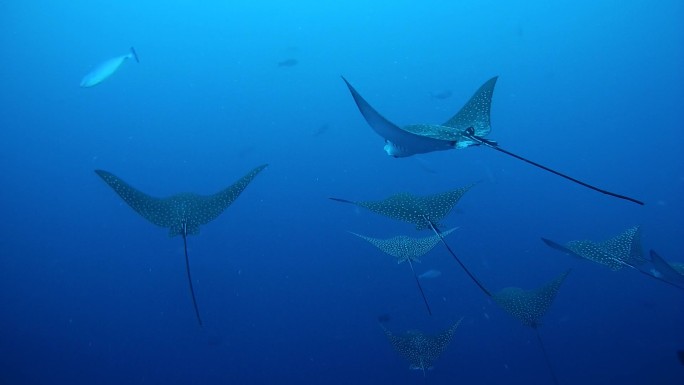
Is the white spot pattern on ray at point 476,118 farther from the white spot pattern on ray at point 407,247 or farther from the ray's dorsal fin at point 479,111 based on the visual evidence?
the white spot pattern on ray at point 407,247

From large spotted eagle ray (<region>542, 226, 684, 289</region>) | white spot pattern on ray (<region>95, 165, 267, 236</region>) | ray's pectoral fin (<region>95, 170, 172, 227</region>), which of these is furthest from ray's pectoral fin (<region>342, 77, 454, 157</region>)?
ray's pectoral fin (<region>95, 170, 172, 227</region>)

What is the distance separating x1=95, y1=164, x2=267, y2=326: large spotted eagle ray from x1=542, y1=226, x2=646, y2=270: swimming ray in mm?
2731

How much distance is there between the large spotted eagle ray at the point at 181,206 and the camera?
305cm

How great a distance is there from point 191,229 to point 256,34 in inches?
717

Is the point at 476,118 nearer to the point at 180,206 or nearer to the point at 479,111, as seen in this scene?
the point at 479,111

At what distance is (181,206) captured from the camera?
3.22 m

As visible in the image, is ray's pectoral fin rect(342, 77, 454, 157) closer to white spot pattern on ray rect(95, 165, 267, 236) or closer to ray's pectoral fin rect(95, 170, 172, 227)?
white spot pattern on ray rect(95, 165, 267, 236)

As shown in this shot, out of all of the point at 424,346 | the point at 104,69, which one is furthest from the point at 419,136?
the point at 104,69

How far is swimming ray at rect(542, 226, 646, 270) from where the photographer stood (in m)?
3.65

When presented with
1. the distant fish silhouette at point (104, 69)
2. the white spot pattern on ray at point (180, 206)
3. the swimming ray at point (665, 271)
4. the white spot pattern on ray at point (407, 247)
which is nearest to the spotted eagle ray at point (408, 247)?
the white spot pattern on ray at point (407, 247)

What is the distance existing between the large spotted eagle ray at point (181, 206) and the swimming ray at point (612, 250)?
273 cm

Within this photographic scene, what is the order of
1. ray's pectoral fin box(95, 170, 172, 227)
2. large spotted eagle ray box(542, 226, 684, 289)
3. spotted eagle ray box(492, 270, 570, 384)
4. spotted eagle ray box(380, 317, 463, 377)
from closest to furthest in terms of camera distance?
ray's pectoral fin box(95, 170, 172, 227), large spotted eagle ray box(542, 226, 684, 289), spotted eagle ray box(492, 270, 570, 384), spotted eagle ray box(380, 317, 463, 377)

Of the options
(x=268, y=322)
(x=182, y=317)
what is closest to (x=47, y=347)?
(x=182, y=317)

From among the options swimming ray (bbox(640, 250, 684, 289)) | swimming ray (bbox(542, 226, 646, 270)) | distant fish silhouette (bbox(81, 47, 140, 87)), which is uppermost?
distant fish silhouette (bbox(81, 47, 140, 87))
